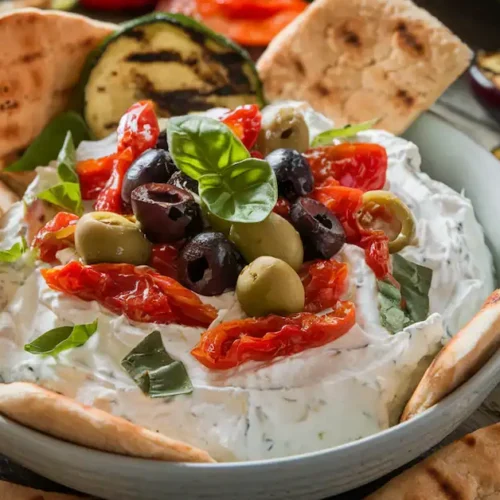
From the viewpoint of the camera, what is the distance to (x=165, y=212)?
197 centimetres

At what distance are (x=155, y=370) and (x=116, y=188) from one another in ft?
2.17

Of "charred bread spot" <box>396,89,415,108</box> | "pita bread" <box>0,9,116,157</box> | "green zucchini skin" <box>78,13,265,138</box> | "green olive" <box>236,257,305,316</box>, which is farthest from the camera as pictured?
"charred bread spot" <box>396,89,415,108</box>

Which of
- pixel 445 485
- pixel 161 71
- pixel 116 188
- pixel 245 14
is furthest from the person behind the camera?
pixel 245 14

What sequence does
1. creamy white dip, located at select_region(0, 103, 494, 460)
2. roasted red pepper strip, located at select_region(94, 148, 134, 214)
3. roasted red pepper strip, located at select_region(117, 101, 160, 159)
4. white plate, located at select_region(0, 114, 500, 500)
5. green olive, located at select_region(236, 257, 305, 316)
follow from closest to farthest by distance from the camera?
white plate, located at select_region(0, 114, 500, 500), creamy white dip, located at select_region(0, 103, 494, 460), green olive, located at select_region(236, 257, 305, 316), roasted red pepper strip, located at select_region(94, 148, 134, 214), roasted red pepper strip, located at select_region(117, 101, 160, 159)

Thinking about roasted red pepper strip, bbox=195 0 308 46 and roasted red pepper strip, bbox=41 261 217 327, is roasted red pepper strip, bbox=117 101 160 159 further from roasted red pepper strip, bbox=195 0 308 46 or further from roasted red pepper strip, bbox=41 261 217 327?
roasted red pepper strip, bbox=195 0 308 46

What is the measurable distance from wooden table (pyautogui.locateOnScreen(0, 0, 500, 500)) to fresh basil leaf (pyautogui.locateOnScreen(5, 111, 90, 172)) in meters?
1.13

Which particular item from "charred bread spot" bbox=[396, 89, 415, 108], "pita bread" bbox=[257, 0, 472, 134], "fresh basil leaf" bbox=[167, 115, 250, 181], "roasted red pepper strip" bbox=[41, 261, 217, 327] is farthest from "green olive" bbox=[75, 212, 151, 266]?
"charred bread spot" bbox=[396, 89, 415, 108]

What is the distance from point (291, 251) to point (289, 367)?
32cm

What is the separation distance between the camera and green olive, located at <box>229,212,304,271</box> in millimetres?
1948

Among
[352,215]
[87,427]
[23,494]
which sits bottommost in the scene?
[23,494]

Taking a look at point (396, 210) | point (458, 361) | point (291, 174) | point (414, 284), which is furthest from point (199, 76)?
point (458, 361)

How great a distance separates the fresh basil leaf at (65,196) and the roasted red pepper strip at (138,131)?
0.22 meters

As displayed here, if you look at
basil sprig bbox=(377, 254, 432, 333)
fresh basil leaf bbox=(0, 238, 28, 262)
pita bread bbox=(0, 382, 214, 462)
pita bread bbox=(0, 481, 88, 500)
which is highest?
basil sprig bbox=(377, 254, 432, 333)

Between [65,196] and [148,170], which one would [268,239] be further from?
[65,196]
